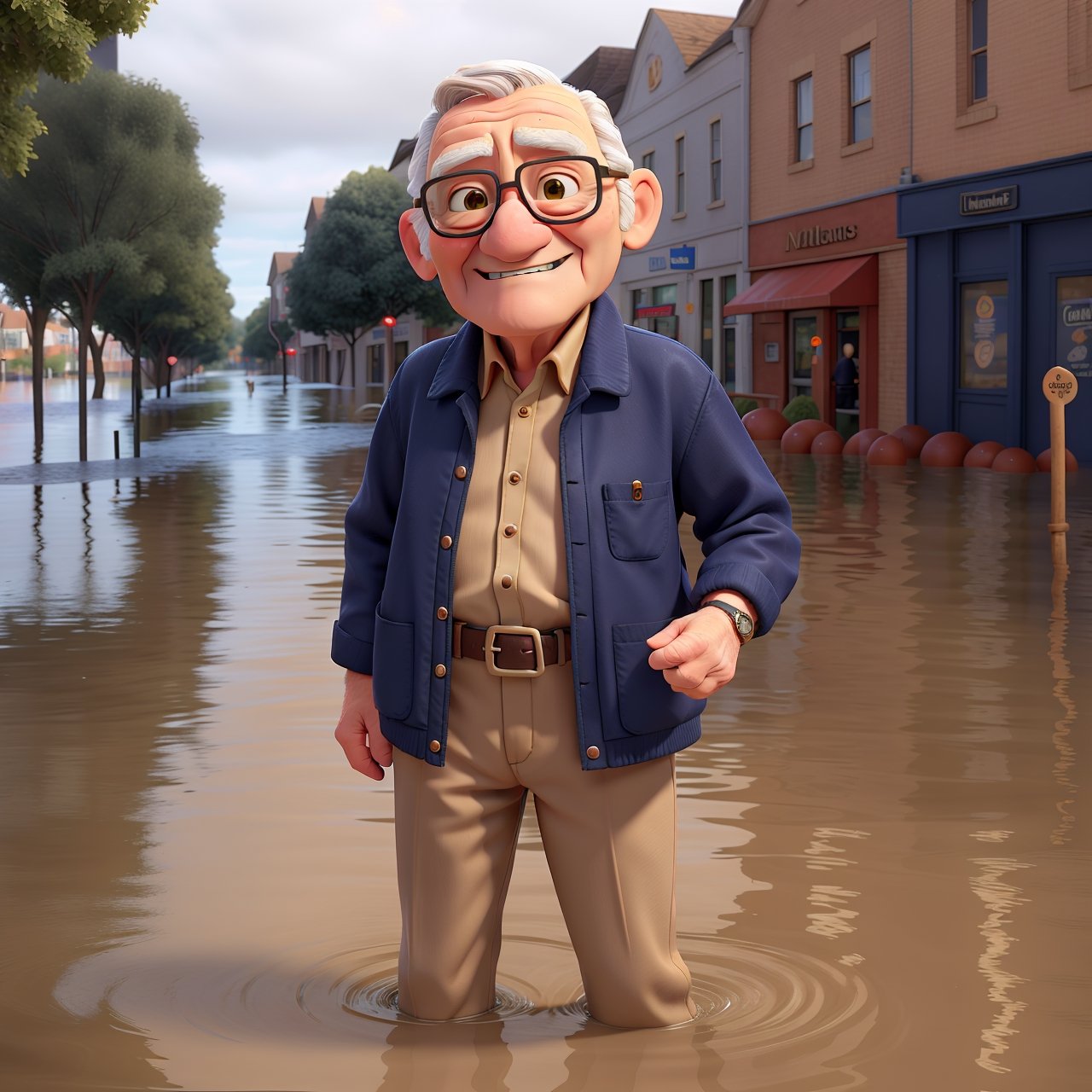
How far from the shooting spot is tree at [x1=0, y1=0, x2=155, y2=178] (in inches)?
448

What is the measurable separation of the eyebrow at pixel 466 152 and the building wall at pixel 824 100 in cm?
2177

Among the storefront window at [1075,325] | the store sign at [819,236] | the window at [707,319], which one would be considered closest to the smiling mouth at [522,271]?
the storefront window at [1075,325]

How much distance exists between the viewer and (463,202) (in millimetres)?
2838

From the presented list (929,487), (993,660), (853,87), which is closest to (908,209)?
(853,87)

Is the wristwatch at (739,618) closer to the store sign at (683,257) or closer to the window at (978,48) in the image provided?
the window at (978,48)

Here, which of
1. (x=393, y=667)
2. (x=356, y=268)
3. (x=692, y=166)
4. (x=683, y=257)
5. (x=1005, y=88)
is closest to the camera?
(x=393, y=667)

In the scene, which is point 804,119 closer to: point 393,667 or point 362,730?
point 362,730

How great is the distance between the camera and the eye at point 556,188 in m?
2.83

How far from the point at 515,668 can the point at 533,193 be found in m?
0.86

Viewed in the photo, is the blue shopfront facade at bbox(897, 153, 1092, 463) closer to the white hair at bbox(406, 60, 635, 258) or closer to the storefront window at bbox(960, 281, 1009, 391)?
the storefront window at bbox(960, 281, 1009, 391)

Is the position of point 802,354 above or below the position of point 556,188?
above

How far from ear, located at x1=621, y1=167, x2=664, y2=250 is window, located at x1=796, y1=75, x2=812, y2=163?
25.3 metres

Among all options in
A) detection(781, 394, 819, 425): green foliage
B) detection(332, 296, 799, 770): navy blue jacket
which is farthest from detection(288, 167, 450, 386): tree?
detection(332, 296, 799, 770): navy blue jacket

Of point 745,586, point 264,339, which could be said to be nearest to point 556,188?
point 745,586
